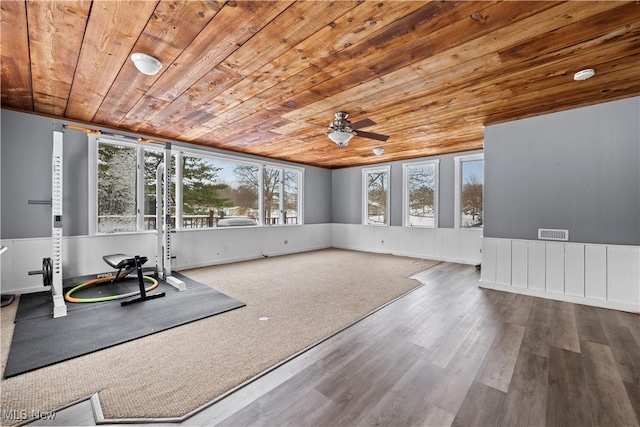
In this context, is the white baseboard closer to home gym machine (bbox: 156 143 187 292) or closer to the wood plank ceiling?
the wood plank ceiling

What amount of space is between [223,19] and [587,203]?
4.54 meters

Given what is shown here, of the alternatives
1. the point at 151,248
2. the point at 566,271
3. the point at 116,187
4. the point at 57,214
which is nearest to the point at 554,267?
the point at 566,271

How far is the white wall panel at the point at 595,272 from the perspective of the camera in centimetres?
335

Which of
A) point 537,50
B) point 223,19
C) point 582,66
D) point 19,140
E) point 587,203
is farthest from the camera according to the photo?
point 19,140

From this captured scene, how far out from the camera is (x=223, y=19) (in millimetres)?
1829

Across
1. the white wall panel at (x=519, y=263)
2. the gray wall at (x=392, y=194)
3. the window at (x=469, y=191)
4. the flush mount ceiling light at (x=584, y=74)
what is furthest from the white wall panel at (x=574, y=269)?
the gray wall at (x=392, y=194)

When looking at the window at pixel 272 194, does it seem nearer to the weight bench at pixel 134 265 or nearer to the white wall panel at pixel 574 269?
the weight bench at pixel 134 265

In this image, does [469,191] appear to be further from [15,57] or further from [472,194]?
[15,57]

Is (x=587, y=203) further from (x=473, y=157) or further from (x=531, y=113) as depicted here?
(x=473, y=157)

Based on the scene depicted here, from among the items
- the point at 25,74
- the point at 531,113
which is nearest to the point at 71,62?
the point at 25,74

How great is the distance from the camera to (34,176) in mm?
3801

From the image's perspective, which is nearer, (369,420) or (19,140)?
(369,420)

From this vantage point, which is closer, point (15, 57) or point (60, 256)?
point (15, 57)

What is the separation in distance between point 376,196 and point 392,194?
523 mm
